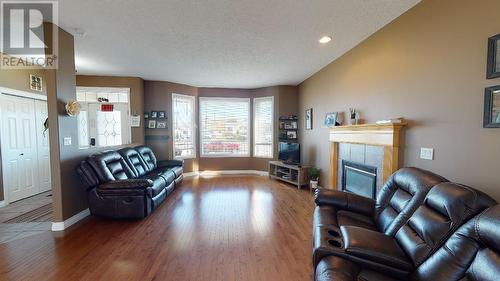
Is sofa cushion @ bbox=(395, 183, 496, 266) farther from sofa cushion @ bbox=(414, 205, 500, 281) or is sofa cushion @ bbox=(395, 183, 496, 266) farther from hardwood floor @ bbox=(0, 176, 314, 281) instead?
hardwood floor @ bbox=(0, 176, 314, 281)

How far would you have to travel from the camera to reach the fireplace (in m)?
3.00

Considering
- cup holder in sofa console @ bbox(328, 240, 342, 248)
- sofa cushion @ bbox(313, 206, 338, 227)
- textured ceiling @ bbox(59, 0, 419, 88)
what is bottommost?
sofa cushion @ bbox(313, 206, 338, 227)

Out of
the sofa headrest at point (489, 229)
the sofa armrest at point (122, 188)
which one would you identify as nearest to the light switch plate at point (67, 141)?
the sofa armrest at point (122, 188)

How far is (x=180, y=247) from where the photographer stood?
2510 millimetres

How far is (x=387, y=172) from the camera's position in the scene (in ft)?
8.74

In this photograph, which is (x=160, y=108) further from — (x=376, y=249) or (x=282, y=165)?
(x=376, y=249)

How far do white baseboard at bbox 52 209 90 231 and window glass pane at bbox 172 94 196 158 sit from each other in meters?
2.82

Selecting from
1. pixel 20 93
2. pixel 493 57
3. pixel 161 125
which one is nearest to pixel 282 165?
pixel 161 125

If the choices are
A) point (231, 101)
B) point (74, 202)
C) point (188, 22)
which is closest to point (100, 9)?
point (188, 22)

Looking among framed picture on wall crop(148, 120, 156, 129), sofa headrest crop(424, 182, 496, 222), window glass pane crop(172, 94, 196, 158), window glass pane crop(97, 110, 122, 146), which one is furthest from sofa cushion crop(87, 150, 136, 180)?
sofa headrest crop(424, 182, 496, 222)

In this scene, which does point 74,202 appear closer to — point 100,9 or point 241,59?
point 100,9

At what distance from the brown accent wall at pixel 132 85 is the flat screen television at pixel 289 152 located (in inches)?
141

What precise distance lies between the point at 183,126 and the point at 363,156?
4.71m

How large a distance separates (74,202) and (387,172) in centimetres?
428
